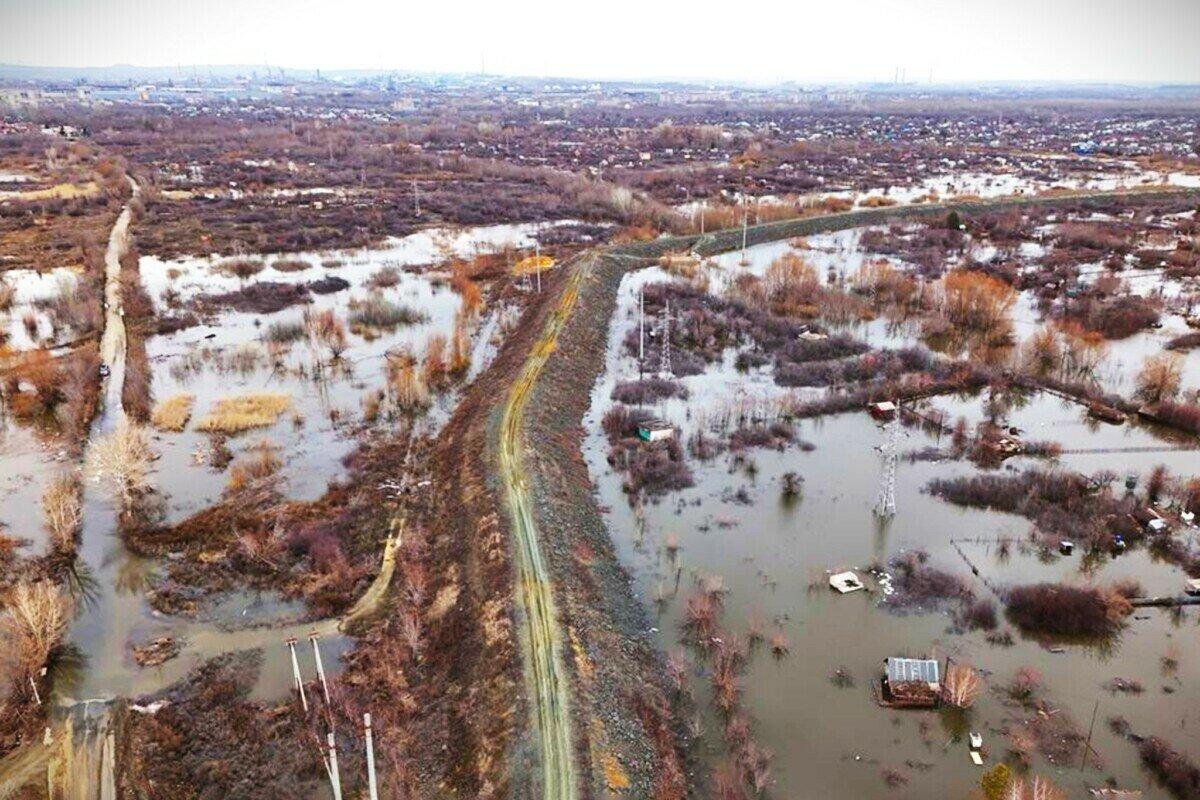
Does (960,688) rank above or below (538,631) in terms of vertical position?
below

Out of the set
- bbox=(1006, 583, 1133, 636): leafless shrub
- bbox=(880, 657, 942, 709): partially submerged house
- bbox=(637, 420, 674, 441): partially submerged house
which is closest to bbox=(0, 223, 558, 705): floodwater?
bbox=(637, 420, 674, 441): partially submerged house

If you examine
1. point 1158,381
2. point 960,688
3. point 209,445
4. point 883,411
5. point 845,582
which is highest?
point 1158,381

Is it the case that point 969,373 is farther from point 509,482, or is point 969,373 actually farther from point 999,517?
point 509,482

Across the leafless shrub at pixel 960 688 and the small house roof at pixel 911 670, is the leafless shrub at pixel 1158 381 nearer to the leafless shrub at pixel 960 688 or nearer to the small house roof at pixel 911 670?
the leafless shrub at pixel 960 688

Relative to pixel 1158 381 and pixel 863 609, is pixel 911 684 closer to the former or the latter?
pixel 863 609

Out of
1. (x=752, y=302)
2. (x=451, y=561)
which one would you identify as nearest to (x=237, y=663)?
(x=451, y=561)

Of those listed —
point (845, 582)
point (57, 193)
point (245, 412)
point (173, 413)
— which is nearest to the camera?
point (845, 582)

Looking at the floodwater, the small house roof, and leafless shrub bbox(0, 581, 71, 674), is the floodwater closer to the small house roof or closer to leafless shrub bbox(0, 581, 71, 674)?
leafless shrub bbox(0, 581, 71, 674)

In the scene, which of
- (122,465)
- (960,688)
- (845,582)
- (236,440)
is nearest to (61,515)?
(122,465)
